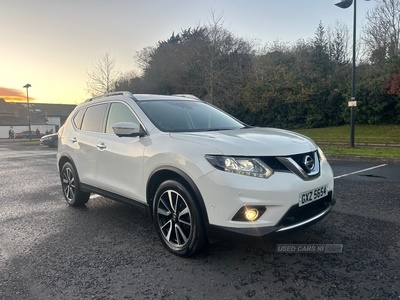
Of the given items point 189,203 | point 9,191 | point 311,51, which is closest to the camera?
point 189,203

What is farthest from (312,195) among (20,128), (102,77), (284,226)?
(20,128)

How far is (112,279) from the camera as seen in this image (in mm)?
2916

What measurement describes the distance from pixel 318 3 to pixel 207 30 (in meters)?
11.5

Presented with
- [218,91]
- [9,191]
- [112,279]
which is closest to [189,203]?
[112,279]

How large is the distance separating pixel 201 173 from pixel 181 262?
0.99 metres

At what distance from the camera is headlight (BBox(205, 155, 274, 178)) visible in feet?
9.36

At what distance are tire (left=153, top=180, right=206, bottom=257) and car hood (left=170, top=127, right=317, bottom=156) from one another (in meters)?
0.54

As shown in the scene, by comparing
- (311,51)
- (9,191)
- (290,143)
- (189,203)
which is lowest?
(9,191)

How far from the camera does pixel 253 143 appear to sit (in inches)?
121

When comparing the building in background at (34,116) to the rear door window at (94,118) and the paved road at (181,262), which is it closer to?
the rear door window at (94,118)

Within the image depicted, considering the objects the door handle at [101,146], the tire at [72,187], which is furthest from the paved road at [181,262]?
the door handle at [101,146]

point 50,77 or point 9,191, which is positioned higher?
point 50,77

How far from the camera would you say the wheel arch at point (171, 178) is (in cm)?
300

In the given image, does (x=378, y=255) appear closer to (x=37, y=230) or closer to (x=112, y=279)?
(x=112, y=279)
